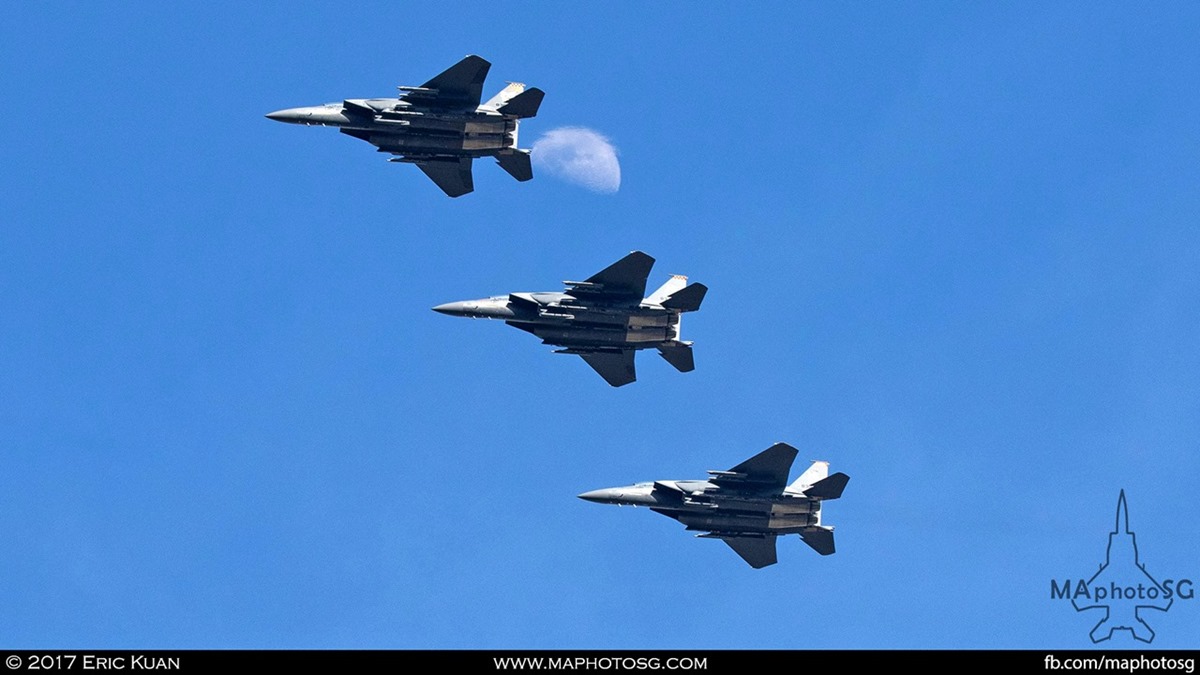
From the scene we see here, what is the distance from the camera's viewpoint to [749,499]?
99312 mm

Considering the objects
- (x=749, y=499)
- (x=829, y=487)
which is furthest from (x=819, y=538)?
(x=749, y=499)

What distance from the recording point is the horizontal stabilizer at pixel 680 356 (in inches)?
3957

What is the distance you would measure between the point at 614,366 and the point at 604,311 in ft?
16.9

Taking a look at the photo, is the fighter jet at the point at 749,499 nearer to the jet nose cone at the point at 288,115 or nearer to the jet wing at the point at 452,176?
the jet wing at the point at 452,176

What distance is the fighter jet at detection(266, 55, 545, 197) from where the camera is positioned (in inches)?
3890

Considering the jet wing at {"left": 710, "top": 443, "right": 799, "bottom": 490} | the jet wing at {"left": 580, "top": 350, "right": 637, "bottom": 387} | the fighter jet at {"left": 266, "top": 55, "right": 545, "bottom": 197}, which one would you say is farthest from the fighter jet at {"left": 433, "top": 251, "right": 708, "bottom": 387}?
the fighter jet at {"left": 266, "top": 55, "right": 545, "bottom": 197}

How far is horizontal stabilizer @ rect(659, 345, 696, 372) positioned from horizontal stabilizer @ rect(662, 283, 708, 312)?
8.11 feet

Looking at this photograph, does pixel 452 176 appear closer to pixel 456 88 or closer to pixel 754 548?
pixel 456 88

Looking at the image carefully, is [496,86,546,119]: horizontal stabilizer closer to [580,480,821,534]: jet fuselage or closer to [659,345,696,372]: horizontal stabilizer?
[659,345,696,372]: horizontal stabilizer

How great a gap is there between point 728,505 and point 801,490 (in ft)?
14.2

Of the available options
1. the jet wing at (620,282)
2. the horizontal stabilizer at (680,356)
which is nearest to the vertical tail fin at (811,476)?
the horizontal stabilizer at (680,356)
